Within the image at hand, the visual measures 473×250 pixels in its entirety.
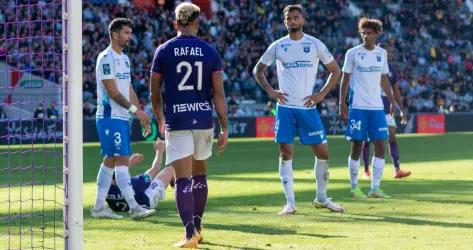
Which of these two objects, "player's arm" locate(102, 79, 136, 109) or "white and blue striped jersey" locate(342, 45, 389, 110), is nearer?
"player's arm" locate(102, 79, 136, 109)

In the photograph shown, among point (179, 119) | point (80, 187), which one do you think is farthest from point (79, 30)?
point (179, 119)

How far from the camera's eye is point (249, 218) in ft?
39.9

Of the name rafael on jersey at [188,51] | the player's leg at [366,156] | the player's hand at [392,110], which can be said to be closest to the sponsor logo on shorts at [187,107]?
the name rafael on jersey at [188,51]

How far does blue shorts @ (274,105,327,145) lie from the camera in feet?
42.0

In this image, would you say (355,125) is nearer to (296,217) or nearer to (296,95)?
(296,95)

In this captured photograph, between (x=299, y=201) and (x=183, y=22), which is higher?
(x=183, y=22)

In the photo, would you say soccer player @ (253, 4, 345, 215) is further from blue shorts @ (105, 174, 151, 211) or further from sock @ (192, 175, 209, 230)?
sock @ (192, 175, 209, 230)

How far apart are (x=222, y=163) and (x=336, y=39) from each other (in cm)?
2511

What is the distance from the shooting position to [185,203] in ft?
32.1

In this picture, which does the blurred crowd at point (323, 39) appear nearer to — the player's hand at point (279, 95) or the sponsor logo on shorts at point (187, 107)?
the player's hand at point (279, 95)

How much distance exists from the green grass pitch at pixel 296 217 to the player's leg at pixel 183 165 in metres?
0.36

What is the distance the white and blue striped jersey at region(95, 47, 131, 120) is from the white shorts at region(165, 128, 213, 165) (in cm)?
257

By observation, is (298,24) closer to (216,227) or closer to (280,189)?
(216,227)

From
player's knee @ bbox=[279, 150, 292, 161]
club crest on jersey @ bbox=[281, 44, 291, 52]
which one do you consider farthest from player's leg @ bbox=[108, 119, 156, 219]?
club crest on jersey @ bbox=[281, 44, 291, 52]
